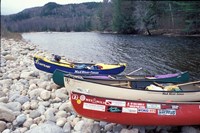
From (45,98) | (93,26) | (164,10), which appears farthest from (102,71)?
(93,26)

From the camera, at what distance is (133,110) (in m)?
7.16

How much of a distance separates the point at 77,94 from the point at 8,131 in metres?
2.34

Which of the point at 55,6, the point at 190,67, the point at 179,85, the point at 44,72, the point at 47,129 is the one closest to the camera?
the point at 47,129

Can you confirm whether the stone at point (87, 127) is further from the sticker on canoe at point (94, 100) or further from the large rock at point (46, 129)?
the sticker on canoe at point (94, 100)

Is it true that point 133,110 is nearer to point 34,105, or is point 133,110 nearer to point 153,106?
point 153,106

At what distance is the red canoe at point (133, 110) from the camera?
7.14 m

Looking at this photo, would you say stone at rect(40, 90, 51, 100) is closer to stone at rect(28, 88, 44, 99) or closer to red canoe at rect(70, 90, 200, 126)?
stone at rect(28, 88, 44, 99)

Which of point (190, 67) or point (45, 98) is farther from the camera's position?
point (190, 67)

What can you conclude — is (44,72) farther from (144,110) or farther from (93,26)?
(93,26)

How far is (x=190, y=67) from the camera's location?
59.5 ft

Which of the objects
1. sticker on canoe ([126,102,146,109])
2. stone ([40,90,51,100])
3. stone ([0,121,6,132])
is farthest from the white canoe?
stone ([0,121,6,132])

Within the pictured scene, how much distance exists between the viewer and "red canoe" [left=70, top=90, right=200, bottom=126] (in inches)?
281

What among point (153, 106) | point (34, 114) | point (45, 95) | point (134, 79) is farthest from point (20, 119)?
point (134, 79)

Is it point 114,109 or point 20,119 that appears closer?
point 114,109
